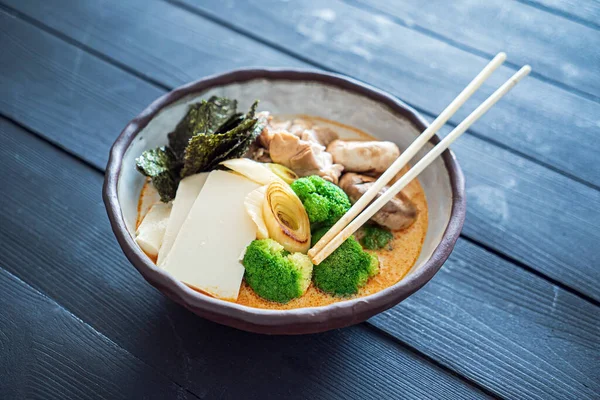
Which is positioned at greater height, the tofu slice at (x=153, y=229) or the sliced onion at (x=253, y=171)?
the sliced onion at (x=253, y=171)

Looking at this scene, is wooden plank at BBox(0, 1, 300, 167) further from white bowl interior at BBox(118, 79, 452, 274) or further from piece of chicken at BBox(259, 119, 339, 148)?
piece of chicken at BBox(259, 119, 339, 148)

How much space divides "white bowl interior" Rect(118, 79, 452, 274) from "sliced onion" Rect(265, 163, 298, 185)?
0.24 m

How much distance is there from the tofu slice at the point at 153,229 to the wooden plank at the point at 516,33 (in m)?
1.11

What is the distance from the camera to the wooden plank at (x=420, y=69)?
5.55 ft

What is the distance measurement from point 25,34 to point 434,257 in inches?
57.7

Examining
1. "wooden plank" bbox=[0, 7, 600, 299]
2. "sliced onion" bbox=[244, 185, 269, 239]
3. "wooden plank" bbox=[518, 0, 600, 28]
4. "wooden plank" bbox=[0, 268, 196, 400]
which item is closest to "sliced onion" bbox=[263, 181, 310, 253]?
"sliced onion" bbox=[244, 185, 269, 239]

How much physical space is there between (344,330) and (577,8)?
1.43 metres

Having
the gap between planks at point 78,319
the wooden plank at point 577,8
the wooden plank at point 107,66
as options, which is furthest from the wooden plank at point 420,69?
the gap between planks at point 78,319

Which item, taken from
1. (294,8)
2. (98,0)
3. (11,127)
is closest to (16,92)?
(11,127)

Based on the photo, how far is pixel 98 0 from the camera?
6.64 ft

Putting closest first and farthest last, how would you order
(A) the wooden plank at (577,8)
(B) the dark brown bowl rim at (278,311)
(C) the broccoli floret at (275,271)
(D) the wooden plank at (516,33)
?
(B) the dark brown bowl rim at (278,311) → (C) the broccoli floret at (275,271) → (D) the wooden plank at (516,33) → (A) the wooden plank at (577,8)

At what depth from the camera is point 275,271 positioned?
1.14 m

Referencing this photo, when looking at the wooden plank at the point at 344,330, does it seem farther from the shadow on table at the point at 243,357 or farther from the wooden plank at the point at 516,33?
the wooden plank at the point at 516,33

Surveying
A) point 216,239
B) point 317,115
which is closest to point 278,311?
point 216,239
